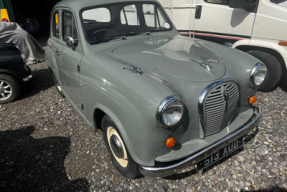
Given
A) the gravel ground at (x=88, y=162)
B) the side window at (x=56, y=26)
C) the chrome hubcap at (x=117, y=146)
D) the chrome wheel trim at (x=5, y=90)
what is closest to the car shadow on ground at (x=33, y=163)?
the gravel ground at (x=88, y=162)

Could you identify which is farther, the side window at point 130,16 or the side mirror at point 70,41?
the side window at point 130,16

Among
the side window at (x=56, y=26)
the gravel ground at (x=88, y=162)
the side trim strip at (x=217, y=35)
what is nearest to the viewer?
the gravel ground at (x=88, y=162)

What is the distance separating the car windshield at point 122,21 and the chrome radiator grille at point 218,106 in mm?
1586

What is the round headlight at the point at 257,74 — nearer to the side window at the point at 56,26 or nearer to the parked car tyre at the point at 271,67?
the parked car tyre at the point at 271,67

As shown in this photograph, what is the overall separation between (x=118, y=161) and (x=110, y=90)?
90 centimetres

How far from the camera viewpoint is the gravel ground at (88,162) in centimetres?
238

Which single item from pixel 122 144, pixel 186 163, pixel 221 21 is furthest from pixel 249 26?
pixel 122 144

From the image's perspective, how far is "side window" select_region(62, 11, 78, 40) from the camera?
2.94m

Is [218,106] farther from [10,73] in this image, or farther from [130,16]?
[10,73]

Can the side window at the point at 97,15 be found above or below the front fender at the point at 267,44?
above

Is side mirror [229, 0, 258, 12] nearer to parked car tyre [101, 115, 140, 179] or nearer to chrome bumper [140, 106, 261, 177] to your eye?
chrome bumper [140, 106, 261, 177]

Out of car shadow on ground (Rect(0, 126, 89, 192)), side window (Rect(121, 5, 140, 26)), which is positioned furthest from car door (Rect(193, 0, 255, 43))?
car shadow on ground (Rect(0, 126, 89, 192))

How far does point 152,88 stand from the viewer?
1834 mm

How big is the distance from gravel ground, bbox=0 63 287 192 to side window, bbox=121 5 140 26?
5.69ft
